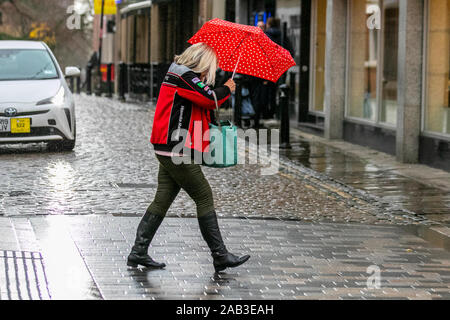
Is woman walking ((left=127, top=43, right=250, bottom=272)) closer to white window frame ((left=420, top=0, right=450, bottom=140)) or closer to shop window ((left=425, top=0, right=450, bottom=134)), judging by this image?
shop window ((left=425, top=0, right=450, bottom=134))

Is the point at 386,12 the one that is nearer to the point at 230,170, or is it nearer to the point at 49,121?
the point at 230,170

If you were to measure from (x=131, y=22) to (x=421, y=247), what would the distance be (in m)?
29.7

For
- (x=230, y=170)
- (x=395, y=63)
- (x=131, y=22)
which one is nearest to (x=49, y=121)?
(x=230, y=170)

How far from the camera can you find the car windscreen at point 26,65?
51.0ft

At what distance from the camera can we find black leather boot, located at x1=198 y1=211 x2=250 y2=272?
7281 mm

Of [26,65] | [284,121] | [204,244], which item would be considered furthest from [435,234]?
[26,65]

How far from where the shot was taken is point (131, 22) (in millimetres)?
37219

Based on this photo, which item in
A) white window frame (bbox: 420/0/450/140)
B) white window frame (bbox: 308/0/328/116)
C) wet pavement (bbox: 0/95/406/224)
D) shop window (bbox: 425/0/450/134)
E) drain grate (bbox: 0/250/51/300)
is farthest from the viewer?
white window frame (bbox: 308/0/328/116)

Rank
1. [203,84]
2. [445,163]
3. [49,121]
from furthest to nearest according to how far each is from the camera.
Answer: [49,121]
[445,163]
[203,84]

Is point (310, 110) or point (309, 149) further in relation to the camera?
point (310, 110)

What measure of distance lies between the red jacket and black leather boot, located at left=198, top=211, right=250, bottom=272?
52 centimetres

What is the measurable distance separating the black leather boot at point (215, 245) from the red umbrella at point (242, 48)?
110 centimetres

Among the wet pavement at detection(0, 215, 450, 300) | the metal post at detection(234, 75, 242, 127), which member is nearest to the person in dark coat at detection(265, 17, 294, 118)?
the metal post at detection(234, 75, 242, 127)

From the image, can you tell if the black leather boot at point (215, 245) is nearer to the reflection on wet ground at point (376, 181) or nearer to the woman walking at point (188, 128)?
the woman walking at point (188, 128)
